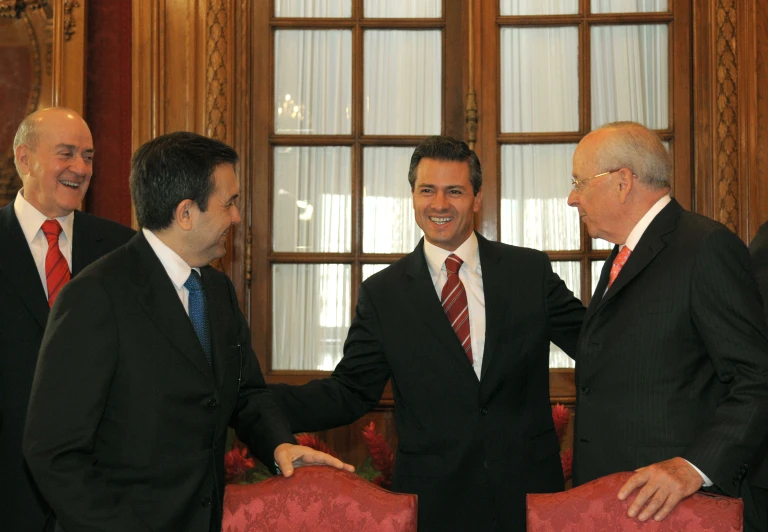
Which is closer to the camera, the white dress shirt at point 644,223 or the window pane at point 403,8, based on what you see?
the white dress shirt at point 644,223

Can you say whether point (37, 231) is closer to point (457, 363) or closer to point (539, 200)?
point (457, 363)

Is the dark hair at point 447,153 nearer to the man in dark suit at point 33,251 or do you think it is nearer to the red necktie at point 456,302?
the red necktie at point 456,302

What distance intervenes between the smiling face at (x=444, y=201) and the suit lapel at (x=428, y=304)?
3.7 inches

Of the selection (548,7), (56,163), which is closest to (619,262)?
(56,163)

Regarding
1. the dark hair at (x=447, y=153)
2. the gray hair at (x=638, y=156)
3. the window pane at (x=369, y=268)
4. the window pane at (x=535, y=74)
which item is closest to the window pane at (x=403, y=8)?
the window pane at (x=535, y=74)

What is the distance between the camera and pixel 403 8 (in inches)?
184

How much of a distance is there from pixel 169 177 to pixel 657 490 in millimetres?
1305

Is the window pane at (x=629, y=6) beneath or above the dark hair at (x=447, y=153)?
above

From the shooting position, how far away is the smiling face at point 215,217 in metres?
2.20

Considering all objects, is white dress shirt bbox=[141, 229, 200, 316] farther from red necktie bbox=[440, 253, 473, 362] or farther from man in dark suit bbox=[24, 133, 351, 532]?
red necktie bbox=[440, 253, 473, 362]

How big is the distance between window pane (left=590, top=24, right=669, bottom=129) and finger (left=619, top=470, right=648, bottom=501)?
2.81 m

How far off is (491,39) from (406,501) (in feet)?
9.91

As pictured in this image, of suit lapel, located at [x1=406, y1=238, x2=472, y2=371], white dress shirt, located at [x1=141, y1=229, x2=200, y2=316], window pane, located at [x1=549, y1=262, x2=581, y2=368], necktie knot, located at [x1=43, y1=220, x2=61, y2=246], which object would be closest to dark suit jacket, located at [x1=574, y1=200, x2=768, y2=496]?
suit lapel, located at [x1=406, y1=238, x2=472, y2=371]

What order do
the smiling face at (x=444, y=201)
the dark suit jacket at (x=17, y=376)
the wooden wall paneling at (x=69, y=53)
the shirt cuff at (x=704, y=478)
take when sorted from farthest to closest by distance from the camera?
the wooden wall paneling at (x=69, y=53) < the smiling face at (x=444, y=201) < the dark suit jacket at (x=17, y=376) < the shirt cuff at (x=704, y=478)
